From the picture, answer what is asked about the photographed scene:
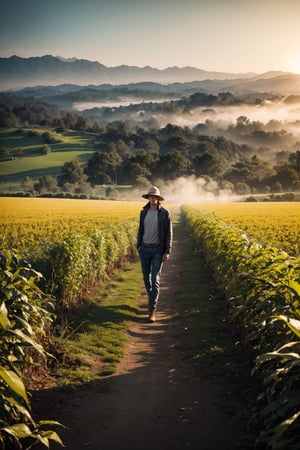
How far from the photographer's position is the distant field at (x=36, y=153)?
388 ft

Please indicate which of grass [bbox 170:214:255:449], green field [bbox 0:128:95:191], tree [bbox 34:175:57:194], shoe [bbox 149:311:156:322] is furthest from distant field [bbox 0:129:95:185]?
shoe [bbox 149:311:156:322]

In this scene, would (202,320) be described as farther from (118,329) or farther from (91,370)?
(91,370)

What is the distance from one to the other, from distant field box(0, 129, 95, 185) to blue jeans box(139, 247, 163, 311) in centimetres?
10484

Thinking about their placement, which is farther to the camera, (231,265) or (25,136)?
(25,136)

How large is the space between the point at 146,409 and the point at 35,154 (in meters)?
138

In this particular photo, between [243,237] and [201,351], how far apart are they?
247cm

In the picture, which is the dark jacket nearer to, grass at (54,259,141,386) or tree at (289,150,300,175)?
grass at (54,259,141,386)

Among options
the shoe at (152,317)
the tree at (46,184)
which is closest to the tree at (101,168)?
the tree at (46,184)

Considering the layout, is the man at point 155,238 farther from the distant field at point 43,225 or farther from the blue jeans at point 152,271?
the distant field at point 43,225

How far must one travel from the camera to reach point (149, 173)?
399 ft

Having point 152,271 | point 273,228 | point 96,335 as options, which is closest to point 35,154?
point 273,228

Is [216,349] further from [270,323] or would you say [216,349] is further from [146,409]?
[270,323]

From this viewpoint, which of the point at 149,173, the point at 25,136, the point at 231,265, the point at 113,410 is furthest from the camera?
the point at 25,136

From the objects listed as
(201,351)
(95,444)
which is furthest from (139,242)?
(95,444)
